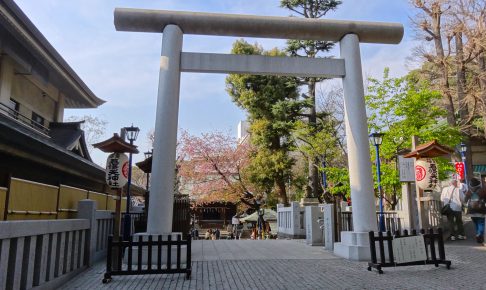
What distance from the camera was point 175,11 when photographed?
372 inches

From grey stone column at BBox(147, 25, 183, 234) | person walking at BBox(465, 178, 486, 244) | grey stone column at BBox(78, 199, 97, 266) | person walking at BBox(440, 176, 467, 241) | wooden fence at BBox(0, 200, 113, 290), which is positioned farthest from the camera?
person walking at BBox(440, 176, 467, 241)

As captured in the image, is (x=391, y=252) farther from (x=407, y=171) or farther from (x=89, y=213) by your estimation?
(x=89, y=213)

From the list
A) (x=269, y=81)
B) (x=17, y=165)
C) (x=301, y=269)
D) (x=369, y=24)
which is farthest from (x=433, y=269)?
(x=269, y=81)

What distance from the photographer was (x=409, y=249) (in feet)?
24.2

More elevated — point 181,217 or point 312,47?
point 312,47

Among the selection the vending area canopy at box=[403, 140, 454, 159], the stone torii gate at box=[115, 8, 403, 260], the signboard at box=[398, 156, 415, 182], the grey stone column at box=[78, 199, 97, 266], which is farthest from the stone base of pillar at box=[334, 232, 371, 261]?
the grey stone column at box=[78, 199, 97, 266]

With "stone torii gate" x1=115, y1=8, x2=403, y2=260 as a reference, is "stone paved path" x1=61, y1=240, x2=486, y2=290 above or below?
below

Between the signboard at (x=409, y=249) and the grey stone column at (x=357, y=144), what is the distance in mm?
1665

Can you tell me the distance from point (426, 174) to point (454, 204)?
3.44m

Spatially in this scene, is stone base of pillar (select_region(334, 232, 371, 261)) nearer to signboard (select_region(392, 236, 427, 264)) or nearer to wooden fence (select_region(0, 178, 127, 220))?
signboard (select_region(392, 236, 427, 264))

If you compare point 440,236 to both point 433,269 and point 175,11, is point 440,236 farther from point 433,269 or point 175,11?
point 175,11

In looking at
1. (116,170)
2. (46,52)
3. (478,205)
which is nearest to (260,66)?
(116,170)

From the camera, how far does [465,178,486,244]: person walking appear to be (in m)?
10.5

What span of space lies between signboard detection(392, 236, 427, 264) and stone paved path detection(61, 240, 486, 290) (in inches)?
10.0
